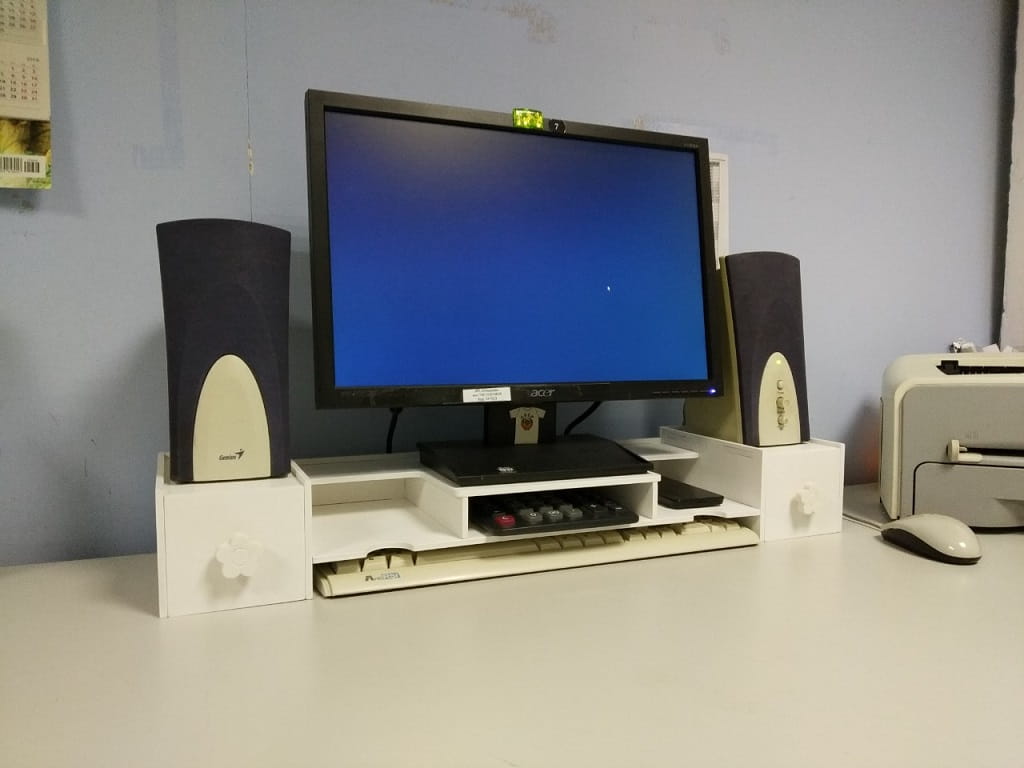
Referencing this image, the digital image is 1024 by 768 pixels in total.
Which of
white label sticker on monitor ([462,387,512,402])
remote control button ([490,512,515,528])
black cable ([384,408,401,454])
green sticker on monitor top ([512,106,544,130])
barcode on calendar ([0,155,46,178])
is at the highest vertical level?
green sticker on monitor top ([512,106,544,130])

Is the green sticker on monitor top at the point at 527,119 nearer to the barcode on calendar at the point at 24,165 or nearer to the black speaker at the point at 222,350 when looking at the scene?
the black speaker at the point at 222,350

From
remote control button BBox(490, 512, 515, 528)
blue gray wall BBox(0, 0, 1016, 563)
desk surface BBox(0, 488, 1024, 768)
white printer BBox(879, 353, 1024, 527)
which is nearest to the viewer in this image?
desk surface BBox(0, 488, 1024, 768)

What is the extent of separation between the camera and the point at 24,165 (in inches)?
35.4

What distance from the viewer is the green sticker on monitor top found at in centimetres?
94

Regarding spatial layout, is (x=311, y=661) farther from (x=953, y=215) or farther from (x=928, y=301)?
(x=953, y=215)

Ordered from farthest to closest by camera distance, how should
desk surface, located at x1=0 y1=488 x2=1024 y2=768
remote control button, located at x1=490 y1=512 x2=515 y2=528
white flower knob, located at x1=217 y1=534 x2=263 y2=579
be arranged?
remote control button, located at x1=490 y1=512 x2=515 y2=528
white flower knob, located at x1=217 y1=534 x2=263 y2=579
desk surface, located at x1=0 y1=488 x2=1024 y2=768

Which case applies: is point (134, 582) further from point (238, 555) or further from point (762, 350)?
point (762, 350)

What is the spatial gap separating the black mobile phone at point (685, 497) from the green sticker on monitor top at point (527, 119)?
50 centimetres

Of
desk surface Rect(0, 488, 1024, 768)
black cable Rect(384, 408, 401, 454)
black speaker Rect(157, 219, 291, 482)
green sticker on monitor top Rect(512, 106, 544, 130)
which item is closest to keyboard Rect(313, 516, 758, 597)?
desk surface Rect(0, 488, 1024, 768)

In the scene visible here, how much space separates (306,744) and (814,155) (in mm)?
1324

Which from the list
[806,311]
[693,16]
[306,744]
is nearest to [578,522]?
[306,744]

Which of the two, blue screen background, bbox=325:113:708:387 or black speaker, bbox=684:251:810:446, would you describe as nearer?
blue screen background, bbox=325:113:708:387

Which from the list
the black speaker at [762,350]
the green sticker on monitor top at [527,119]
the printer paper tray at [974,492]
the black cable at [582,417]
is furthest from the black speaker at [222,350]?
the printer paper tray at [974,492]

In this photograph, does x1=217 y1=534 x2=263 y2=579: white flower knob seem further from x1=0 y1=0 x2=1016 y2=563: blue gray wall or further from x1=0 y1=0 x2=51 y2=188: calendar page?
x1=0 y1=0 x2=51 y2=188: calendar page
